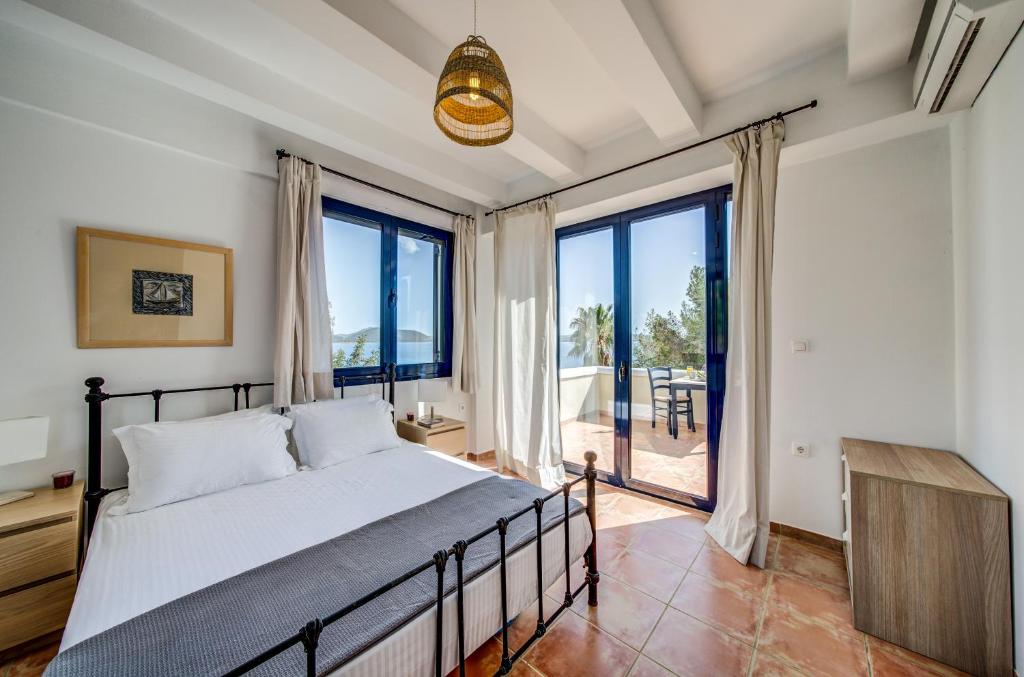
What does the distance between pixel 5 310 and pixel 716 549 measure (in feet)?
13.5

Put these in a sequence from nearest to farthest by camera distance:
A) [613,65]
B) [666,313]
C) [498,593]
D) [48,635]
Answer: [498,593] < [48,635] < [613,65] < [666,313]

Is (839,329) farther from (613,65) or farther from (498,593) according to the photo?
(498,593)

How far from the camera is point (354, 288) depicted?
3.20 meters

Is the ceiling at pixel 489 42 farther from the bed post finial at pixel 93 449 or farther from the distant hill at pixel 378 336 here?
the bed post finial at pixel 93 449

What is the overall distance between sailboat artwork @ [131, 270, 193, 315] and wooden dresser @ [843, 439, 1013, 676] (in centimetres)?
379

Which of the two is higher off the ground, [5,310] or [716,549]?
[5,310]

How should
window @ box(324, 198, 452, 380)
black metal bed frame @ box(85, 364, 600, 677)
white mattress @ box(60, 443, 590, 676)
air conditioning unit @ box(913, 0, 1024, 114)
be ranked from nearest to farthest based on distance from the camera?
black metal bed frame @ box(85, 364, 600, 677)
white mattress @ box(60, 443, 590, 676)
air conditioning unit @ box(913, 0, 1024, 114)
window @ box(324, 198, 452, 380)

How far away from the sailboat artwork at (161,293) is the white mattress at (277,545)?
3.39 ft

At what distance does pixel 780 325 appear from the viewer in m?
2.51

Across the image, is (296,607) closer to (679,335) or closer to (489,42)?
(489,42)

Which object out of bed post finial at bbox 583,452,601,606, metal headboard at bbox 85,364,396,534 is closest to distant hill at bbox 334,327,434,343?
metal headboard at bbox 85,364,396,534

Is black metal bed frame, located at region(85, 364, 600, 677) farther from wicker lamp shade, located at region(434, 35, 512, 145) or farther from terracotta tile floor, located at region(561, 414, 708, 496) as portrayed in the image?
wicker lamp shade, located at region(434, 35, 512, 145)

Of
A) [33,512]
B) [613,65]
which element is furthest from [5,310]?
[613,65]

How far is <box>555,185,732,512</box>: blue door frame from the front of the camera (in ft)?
9.09
